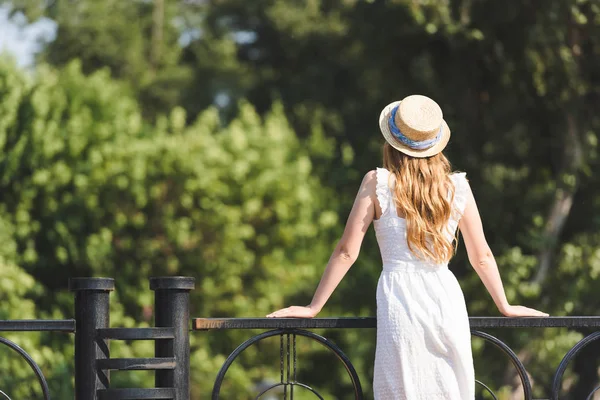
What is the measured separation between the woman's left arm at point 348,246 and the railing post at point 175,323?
1.03 feet

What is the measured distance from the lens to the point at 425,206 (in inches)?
141

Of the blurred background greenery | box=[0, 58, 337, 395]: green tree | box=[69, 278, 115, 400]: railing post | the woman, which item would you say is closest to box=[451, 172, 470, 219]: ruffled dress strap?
the woman

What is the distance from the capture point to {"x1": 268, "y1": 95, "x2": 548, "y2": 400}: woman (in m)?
3.51

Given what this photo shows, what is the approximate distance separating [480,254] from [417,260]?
0.27 metres

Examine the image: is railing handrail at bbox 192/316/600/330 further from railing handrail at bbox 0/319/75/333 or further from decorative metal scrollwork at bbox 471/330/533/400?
railing handrail at bbox 0/319/75/333

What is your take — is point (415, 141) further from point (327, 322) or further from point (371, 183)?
point (327, 322)

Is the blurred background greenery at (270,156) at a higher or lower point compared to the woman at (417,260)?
higher

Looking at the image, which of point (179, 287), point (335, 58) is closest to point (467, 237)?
point (179, 287)

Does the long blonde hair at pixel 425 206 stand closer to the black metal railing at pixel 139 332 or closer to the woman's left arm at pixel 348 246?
the woman's left arm at pixel 348 246

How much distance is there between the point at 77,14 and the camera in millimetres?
27406

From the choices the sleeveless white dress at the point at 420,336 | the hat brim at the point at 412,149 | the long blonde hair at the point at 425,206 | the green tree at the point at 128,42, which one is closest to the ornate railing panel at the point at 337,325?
the sleeveless white dress at the point at 420,336

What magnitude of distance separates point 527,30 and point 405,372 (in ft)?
29.5

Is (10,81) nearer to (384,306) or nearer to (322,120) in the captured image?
(322,120)

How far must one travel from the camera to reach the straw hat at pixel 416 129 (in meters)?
3.64
